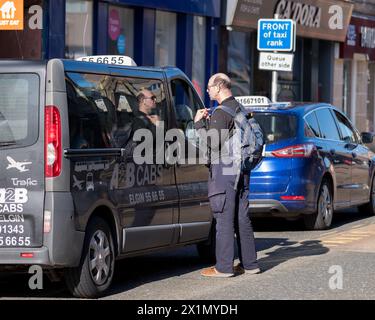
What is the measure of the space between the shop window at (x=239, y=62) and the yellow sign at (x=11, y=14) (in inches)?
446

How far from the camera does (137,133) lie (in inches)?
359

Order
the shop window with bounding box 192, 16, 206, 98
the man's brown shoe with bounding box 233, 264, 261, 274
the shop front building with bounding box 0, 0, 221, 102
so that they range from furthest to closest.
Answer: the shop window with bounding box 192, 16, 206, 98 < the shop front building with bounding box 0, 0, 221, 102 < the man's brown shoe with bounding box 233, 264, 261, 274

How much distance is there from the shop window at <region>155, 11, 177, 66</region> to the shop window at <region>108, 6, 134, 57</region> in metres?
0.98

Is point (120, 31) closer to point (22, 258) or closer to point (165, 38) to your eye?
point (165, 38)

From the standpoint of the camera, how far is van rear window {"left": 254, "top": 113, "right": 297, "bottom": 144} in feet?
43.7

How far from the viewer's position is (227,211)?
9.50 metres

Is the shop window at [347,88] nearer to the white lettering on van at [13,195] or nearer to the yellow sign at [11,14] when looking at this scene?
the yellow sign at [11,14]

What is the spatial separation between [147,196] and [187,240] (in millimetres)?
982

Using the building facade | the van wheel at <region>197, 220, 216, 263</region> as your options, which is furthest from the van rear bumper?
the building facade

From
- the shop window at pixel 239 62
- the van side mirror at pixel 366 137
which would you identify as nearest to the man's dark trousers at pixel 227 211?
the van side mirror at pixel 366 137

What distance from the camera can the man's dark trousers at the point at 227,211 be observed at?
9.47 metres

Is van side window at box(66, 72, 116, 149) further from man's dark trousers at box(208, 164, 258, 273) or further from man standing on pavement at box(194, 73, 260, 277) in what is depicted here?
man's dark trousers at box(208, 164, 258, 273)

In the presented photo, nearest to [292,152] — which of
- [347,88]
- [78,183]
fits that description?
[78,183]
